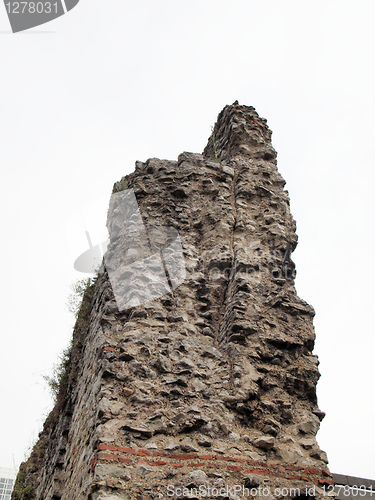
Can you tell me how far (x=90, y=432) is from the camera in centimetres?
330

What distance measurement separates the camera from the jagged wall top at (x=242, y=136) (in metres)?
5.71

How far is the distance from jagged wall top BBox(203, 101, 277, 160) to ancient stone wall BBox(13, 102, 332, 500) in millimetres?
133

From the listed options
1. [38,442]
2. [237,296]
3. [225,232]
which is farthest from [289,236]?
[38,442]

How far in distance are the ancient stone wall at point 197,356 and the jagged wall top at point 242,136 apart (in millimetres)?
133

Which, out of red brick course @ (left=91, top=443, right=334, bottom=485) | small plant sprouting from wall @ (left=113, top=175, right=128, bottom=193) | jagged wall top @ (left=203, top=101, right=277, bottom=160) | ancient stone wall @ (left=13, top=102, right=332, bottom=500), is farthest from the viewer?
jagged wall top @ (left=203, top=101, right=277, bottom=160)

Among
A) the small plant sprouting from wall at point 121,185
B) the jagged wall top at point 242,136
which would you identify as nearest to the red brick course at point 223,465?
the small plant sprouting from wall at point 121,185

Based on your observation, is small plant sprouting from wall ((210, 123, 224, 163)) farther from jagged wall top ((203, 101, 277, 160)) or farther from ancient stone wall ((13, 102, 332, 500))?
ancient stone wall ((13, 102, 332, 500))

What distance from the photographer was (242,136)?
5.81 m

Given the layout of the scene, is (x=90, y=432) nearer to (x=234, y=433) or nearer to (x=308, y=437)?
(x=234, y=433)

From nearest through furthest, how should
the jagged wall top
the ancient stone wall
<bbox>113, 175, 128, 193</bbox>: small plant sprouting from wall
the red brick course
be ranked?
the red brick course
the ancient stone wall
<bbox>113, 175, 128, 193</bbox>: small plant sprouting from wall
the jagged wall top

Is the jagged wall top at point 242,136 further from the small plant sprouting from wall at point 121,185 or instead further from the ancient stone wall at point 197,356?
the small plant sprouting from wall at point 121,185

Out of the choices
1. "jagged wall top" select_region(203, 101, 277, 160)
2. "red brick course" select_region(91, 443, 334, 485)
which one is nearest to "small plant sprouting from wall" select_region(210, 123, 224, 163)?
"jagged wall top" select_region(203, 101, 277, 160)

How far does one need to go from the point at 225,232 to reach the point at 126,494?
278 cm

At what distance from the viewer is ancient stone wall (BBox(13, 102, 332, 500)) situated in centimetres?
306
